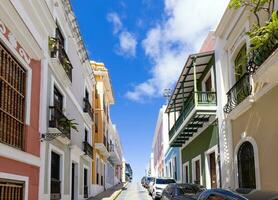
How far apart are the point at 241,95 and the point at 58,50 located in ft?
22.0

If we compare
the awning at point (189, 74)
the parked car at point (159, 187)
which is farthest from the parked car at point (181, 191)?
the parked car at point (159, 187)

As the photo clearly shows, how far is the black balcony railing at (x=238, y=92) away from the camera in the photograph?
46.1ft

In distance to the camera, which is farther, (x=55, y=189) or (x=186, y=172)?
(x=186, y=172)

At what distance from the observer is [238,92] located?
15.2 meters

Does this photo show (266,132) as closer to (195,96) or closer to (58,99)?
(195,96)

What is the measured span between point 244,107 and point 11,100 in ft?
24.6

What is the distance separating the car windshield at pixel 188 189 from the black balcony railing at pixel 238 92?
3.12m

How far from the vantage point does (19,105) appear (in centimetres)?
1155

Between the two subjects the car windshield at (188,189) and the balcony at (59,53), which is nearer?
the balcony at (59,53)

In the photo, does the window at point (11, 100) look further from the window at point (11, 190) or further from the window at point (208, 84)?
the window at point (208, 84)

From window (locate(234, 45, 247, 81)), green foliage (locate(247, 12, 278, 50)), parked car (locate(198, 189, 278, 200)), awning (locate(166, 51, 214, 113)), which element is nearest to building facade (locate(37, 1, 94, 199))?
awning (locate(166, 51, 214, 113))

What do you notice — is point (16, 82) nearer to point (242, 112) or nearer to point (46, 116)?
point (46, 116)

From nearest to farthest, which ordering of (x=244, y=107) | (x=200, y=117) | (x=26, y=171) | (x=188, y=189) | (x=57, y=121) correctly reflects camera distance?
(x=26, y=171) → (x=244, y=107) → (x=57, y=121) → (x=188, y=189) → (x=200, y=117)

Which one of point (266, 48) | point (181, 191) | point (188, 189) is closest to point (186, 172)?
point (188, 189)
